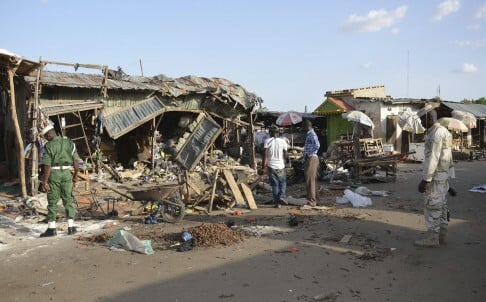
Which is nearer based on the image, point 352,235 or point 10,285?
point 10,285

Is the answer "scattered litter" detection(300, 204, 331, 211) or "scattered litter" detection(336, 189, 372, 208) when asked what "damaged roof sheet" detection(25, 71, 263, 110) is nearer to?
"scattered litter" detection(300, 204, 331, 211)

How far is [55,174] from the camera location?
7.66 metres

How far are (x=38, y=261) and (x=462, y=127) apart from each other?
21.8 meters

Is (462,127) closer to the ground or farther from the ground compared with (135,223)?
farther from the ground

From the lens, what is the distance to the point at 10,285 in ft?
16.9

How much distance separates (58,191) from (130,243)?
6.59ft

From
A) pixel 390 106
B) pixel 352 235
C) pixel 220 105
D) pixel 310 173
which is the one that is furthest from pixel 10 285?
pixel 390 106

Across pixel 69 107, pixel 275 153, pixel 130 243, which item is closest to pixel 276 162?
pixel 275 153

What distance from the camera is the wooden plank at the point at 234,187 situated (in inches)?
393

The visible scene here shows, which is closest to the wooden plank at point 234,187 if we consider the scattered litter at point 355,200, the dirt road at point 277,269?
the dirt road at point 277,269

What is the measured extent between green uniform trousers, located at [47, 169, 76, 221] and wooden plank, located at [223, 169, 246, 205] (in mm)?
3546

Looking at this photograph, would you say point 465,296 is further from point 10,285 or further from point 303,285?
point 10,285

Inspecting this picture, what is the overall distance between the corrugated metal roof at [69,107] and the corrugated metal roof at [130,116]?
47 cm

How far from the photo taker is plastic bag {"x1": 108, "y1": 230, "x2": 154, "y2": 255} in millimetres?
6453
